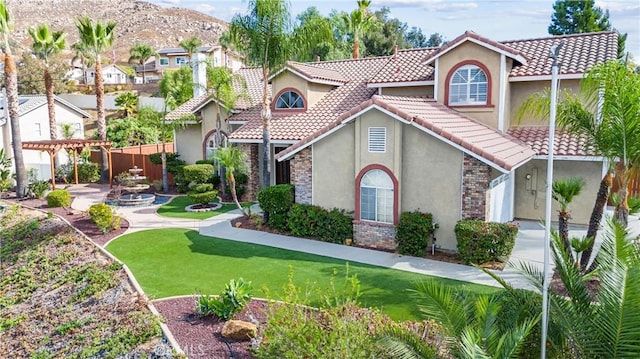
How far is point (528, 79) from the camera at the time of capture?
20.0 meters

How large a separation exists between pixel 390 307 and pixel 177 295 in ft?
18.5

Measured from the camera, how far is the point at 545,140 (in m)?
19.6

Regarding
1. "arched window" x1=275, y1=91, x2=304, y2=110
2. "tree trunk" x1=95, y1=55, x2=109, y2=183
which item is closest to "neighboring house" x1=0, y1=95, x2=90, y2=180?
"tree trunk" x1=95, y1=55, x2=109, y2=183

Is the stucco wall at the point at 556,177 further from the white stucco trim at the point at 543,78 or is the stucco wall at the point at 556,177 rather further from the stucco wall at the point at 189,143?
the stucco wall at the point at 189,143

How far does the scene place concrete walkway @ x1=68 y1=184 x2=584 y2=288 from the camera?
1464 centimetres

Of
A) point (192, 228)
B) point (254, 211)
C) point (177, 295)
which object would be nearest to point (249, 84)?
point (254, 211)

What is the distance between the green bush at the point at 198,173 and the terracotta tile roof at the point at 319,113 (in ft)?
9.15

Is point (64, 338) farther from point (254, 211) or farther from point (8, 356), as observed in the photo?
point (254, 211)

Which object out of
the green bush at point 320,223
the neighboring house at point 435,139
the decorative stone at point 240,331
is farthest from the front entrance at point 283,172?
the decorative stone at point 240,331

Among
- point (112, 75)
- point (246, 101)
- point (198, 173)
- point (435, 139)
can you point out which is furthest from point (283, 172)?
point (112, 75)

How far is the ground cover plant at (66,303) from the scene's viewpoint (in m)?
11.7

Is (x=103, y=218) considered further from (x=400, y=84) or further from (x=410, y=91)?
(x=410, y=91)

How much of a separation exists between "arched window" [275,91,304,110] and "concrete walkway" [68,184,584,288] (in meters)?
6.33

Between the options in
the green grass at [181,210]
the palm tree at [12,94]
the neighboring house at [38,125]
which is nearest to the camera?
the green grass at [181,210]
